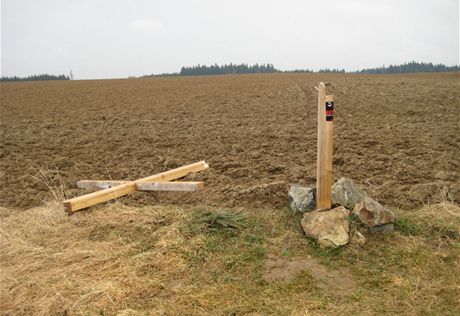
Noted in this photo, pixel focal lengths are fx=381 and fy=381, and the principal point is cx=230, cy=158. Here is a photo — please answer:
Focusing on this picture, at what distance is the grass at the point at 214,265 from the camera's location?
11.6 feet

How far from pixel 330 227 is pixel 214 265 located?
1.48 metres

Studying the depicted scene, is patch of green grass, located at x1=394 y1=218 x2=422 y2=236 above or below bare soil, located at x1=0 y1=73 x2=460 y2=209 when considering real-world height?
below

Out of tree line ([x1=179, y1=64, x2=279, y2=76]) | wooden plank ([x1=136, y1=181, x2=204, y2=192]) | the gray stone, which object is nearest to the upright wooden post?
the gray stone

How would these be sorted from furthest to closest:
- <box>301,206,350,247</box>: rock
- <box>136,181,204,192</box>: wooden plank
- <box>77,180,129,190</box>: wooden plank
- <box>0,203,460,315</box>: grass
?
<box>77,180,129,190</box>: wooden plank, <box>136,181,204,192</box>: wooden plank, <box>301,206,350,247</box>: rock, <box>0,203,460,315</box>: grass

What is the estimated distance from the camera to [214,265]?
4227 mm

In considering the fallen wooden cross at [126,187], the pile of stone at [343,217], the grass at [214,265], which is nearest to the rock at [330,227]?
the pile of stone at [343,217]

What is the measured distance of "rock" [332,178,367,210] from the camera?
501 centimetres

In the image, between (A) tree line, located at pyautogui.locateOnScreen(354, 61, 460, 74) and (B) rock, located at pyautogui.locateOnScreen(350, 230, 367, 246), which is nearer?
(B) rock, located at pyautogui.locateOnScreen(350, 230, 367, 246)

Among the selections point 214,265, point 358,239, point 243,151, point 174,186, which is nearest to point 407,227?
point 358,239

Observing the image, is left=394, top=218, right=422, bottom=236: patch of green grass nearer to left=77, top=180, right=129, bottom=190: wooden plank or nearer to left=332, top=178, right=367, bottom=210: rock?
left=332, top=178, right=367, bottom=210: rock

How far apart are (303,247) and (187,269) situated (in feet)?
4.60

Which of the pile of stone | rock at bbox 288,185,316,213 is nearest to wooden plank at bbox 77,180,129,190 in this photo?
rock at bbox 288,185,316,213

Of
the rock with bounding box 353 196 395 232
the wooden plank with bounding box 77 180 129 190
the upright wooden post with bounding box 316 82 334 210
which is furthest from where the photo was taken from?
the wooden plank with bounding box 77 180 129 190

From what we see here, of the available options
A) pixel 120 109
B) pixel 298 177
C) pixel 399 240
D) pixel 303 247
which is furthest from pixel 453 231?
pixel 120 109
